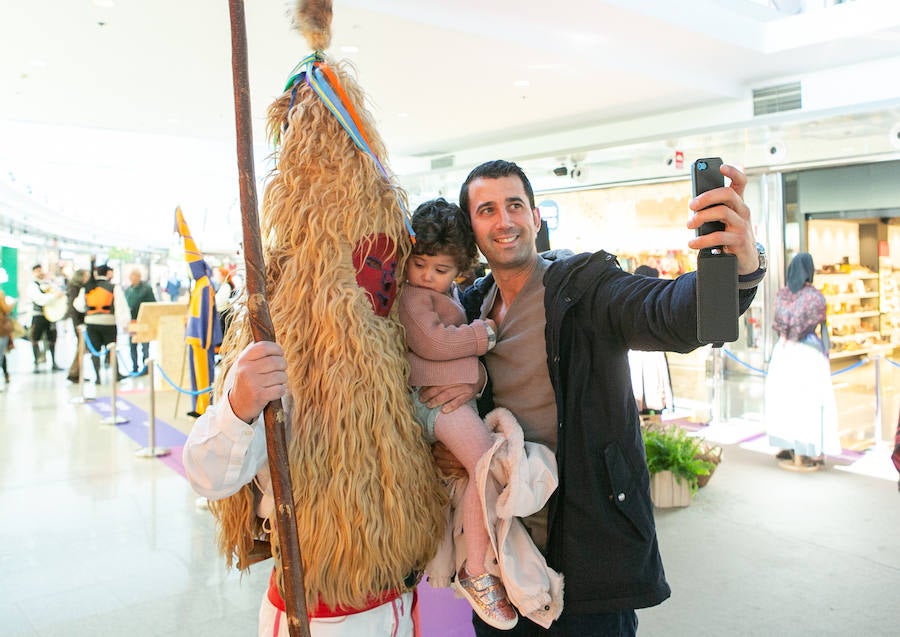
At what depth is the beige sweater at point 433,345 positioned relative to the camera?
5.65 ft

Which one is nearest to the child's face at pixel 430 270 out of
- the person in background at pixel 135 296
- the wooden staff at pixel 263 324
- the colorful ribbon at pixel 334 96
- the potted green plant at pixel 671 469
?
the colorful ribbon at pixel 334 96

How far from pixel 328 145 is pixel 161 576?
3.60m

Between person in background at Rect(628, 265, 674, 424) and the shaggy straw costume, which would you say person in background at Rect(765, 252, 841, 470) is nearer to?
person in background at Rect(628, 265, 674, 424)

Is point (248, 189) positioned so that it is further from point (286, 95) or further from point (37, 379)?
point (37, 379)

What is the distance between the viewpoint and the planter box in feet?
17.3

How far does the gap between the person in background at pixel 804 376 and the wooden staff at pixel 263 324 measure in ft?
19.9

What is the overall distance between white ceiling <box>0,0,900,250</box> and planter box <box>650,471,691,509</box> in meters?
3.91

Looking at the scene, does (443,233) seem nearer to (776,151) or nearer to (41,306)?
(776,151)

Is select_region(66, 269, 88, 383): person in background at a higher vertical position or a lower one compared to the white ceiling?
lower

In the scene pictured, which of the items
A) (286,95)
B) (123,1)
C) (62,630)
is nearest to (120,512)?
(62,630)

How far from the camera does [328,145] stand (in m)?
1.59

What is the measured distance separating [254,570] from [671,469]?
3.09 m

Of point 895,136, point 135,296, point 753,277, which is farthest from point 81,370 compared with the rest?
point 895,136

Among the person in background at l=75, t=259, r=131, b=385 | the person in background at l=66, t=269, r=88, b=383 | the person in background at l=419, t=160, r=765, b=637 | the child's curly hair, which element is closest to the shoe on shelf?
the person in background at l=419, t=160, r=765, b=637
